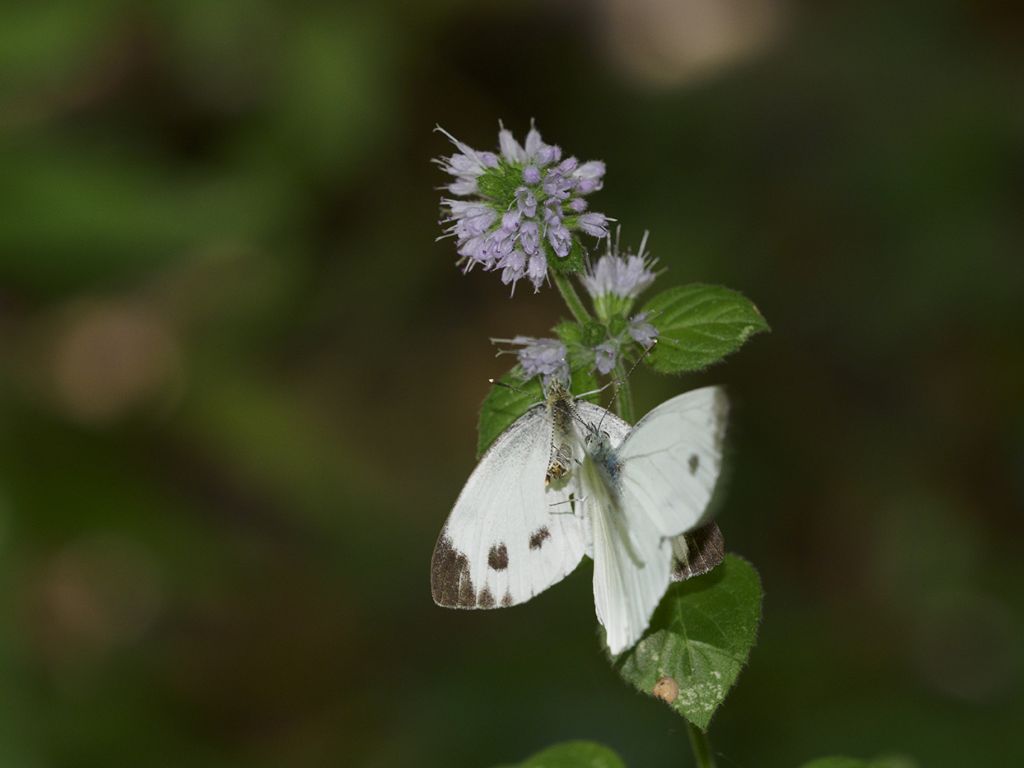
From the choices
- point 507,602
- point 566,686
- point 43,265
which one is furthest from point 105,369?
point 507,602

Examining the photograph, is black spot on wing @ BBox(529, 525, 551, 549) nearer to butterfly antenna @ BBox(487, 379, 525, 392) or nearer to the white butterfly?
the white butterfly

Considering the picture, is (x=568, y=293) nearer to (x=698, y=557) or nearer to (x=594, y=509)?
(x=594, y=509)

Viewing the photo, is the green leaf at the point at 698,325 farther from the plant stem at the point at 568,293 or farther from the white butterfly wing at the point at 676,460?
the white butterfly wing at the point at 676,460

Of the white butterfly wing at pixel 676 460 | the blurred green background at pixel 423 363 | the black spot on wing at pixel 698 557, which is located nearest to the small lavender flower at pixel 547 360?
the white butterfly wing at pixel 676 460

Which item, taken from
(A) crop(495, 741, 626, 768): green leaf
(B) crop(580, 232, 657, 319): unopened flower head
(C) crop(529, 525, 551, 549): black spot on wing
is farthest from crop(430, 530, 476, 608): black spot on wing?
(B) crop(580, 232, 657, 319): unopened flower head

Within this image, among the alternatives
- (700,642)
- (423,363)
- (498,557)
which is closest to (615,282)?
(498,557)

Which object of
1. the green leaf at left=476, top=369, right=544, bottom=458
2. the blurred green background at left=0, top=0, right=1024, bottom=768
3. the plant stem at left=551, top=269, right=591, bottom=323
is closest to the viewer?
the plant stem at left=551, top=269, right=591, bottom=323

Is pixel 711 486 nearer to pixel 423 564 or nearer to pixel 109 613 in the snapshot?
pixel 423 564
